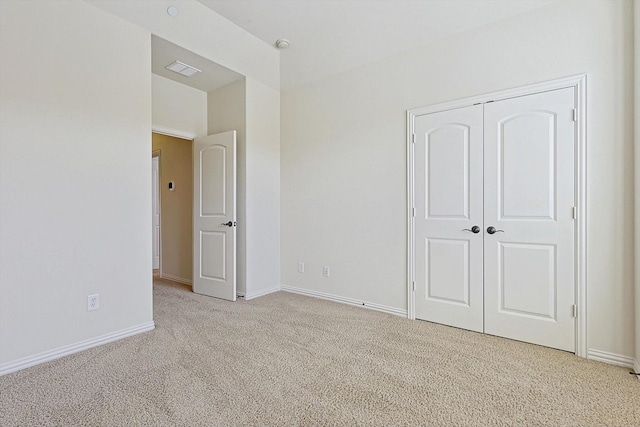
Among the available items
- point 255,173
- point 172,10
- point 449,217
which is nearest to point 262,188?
point 255,173

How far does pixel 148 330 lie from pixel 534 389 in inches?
118

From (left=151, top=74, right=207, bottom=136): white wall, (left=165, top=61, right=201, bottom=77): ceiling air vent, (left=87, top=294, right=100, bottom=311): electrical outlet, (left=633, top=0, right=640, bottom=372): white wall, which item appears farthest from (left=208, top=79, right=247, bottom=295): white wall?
(left=633, top=0, right=640, bottom=372): white wall

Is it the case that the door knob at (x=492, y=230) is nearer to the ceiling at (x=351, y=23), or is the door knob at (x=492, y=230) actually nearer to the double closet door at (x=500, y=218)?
the double closet door at (x=500, y=218)

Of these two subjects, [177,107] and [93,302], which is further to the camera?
[177,107]

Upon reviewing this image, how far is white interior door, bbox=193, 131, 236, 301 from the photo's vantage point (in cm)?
385

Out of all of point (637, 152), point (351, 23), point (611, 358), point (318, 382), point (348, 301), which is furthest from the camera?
point (348, 301)

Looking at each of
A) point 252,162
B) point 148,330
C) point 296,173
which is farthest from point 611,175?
point 148,330

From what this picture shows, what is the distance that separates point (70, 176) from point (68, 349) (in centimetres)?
131

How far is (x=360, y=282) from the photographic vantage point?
3.63 meters

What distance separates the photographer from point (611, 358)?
2289 millimetres

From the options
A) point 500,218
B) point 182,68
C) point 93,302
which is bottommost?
point 93,302

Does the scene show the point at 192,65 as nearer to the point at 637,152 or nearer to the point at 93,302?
the point at 93,302

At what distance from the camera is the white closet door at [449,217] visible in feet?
9.38

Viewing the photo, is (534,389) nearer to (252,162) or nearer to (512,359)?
(512,359)
